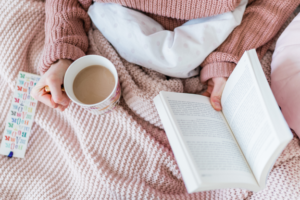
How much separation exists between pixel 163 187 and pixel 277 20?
2.02ft

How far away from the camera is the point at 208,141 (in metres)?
0.55

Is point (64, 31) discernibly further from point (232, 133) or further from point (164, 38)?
point (232, 133)

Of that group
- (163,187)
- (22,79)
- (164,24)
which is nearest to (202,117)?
(163,187)

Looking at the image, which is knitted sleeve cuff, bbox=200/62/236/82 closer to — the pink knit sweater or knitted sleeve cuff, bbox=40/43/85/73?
the pink knit sweater

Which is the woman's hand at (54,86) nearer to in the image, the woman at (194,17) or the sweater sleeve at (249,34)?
the woman at (194,17)

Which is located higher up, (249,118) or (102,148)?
(249,118)

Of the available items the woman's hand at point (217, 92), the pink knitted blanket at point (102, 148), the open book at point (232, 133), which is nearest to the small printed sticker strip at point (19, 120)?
the pink knitted blanket at point (102, 148)

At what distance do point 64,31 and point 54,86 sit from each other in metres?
0.20

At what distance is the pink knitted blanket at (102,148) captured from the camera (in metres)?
0.64

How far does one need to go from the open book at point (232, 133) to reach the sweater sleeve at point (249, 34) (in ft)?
0.33

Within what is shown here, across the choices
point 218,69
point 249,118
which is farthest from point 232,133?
point 218,69

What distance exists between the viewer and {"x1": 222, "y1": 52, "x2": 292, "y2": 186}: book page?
18.4 inches

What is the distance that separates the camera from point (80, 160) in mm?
682

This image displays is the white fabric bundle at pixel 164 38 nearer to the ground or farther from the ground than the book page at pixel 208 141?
farther from the ground
